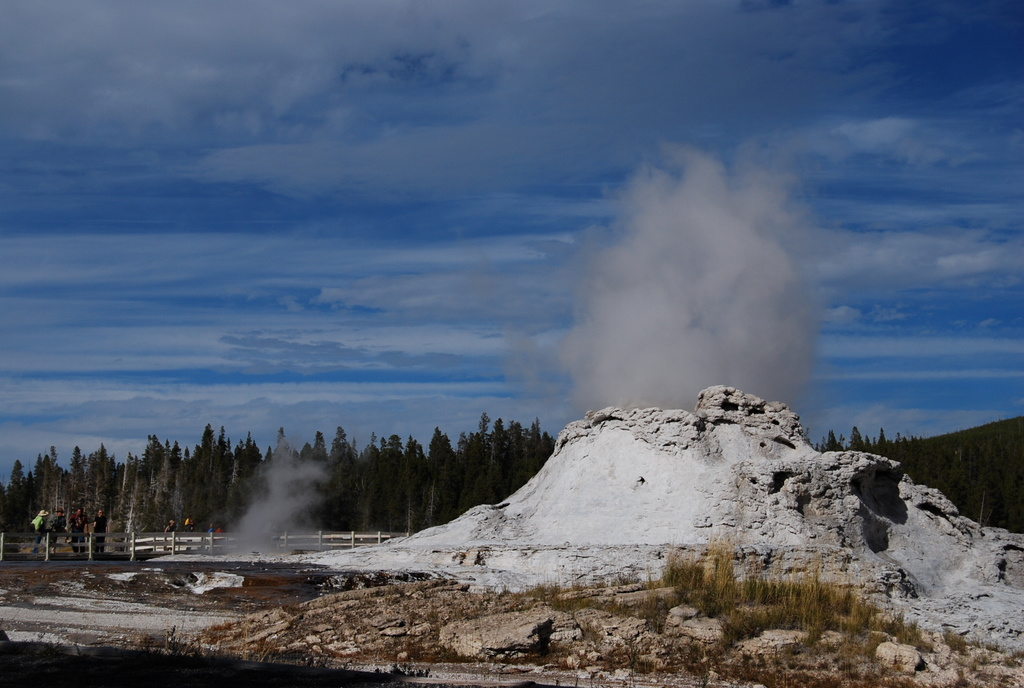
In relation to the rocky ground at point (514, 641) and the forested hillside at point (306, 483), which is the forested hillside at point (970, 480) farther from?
the rocky ground at point (514, 641)

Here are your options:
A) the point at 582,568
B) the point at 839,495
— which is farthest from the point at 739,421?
the point at 582,568

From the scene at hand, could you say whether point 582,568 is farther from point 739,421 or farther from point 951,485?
point 951,485

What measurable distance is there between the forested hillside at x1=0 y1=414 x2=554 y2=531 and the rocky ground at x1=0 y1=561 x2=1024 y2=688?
3367cm

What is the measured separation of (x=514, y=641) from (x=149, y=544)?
2405 cm

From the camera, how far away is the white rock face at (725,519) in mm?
19641

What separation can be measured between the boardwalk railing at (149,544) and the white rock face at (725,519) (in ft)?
23.4

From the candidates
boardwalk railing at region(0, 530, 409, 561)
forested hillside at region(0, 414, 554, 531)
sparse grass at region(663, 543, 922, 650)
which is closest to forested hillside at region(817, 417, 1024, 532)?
forested hillside at region(0, 414, 554, 531)

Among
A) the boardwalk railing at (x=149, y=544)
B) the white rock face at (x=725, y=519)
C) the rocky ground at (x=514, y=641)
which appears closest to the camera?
the rocky ground at (x=514, y=641)

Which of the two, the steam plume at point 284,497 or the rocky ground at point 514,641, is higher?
the steam plume at point 284,497

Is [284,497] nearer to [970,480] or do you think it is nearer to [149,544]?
[149,544]

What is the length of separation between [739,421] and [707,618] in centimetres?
1310

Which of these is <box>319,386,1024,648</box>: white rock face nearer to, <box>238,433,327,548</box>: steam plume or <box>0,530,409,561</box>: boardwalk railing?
<box>0,530,409,561</box>: boardwalk railing

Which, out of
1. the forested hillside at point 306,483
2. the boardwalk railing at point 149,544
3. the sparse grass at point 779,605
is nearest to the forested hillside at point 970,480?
the forested hillside at point 306,483

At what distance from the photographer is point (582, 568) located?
2025cm
